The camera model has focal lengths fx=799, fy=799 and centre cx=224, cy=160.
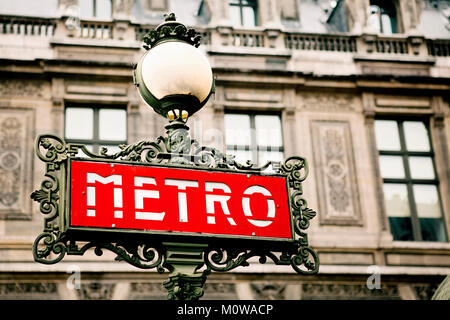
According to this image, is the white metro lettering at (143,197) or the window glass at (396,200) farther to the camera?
the window glass at (396,200)

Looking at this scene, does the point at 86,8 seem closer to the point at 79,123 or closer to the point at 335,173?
the point at 79,123

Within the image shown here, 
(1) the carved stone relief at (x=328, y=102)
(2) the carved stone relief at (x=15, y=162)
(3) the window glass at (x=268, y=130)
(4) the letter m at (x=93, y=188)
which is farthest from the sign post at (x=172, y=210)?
(1) the carved stone relief at (x=328, y=102)

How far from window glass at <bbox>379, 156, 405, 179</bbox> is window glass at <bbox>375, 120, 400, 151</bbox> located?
22cm

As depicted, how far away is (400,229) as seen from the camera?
15.9 metres

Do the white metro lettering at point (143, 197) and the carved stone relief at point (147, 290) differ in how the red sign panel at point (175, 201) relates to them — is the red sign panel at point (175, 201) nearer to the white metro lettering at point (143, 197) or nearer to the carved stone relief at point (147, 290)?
the white metro lettering at point (143, 197)

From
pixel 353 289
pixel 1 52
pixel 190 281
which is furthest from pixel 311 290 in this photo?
pixel 190 281

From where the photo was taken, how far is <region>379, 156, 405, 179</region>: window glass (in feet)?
53.5

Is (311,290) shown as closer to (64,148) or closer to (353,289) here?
(353,289)

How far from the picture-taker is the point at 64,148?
492 cm

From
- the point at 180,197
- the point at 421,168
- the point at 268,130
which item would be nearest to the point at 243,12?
the point at 268,130

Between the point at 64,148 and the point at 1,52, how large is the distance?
11305 millimetres

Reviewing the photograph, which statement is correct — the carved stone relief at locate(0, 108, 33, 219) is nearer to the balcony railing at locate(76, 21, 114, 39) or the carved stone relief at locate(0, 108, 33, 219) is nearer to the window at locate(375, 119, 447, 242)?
the balcony railing at locate(76, 21, 114, 39)

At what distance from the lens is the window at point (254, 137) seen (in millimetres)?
15758

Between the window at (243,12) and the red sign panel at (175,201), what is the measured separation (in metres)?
12.7
